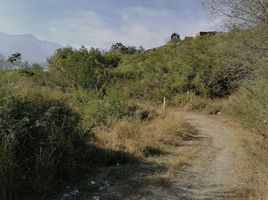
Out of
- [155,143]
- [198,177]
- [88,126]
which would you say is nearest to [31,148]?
[88,126]

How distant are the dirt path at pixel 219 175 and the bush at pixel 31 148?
6.18 feet

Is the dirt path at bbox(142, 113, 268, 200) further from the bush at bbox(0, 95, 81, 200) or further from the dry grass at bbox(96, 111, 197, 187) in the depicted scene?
the bush at bbox(0, 95, 81, 200)

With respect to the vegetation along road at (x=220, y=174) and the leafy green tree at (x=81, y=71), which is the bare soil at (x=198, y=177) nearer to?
the vegetation along road at (x=220, y=174)

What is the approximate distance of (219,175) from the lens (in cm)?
813

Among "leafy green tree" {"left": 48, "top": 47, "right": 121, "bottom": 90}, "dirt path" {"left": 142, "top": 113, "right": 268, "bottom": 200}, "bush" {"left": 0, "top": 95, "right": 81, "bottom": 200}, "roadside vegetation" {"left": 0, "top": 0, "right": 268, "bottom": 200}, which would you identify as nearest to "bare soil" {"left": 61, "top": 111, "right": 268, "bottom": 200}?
"dirt path" {"left": 142, "top": 113, "right": 268, "bottom": 200}

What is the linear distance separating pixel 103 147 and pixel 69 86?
45.6 feet

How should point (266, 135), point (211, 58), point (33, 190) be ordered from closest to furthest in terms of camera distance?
point (33, 190) < point (266, 135) < point (211, 58)

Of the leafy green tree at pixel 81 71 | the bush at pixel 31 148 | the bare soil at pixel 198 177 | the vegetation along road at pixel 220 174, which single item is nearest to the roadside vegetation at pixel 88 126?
the bush at pixel 31 148

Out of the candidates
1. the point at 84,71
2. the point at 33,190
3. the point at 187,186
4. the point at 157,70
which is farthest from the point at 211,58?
the point at 33,190

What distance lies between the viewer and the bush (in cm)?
614

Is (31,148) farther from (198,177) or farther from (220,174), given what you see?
(220,174)

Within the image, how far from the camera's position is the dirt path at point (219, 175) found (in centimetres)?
685

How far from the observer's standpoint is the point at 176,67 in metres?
25.8

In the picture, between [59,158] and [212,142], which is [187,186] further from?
[212,142]
